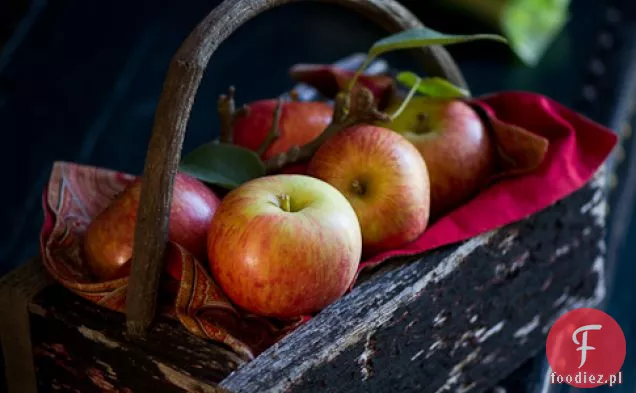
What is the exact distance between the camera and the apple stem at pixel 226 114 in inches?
33.7

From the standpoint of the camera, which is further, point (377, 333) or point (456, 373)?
point (456, 373)

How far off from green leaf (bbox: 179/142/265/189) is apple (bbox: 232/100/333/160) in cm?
6

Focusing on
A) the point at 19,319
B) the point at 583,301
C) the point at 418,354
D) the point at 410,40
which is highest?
the point at 410,40

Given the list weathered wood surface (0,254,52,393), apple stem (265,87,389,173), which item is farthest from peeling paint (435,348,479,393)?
weathered wood surface (0,254,52,393)

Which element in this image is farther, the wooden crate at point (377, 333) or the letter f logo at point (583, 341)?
the letter f logo at point (583, 341)

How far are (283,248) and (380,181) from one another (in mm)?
143

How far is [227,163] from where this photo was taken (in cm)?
82

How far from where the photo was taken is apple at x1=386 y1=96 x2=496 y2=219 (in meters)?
0.84

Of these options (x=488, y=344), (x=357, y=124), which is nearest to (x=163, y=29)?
(x=357, y=124)

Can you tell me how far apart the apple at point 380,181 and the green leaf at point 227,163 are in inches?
2.8

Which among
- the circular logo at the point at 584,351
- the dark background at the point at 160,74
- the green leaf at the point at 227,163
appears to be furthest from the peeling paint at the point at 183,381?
the dark background at the point at 160,74

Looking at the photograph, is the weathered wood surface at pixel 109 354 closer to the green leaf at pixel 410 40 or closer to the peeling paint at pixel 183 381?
the peeling paint at pixel 183 381

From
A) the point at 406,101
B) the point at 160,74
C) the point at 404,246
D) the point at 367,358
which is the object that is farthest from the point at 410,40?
the point at 160,74

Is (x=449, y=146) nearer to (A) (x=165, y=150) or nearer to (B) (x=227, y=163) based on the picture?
(B) (x=227, y=163)
